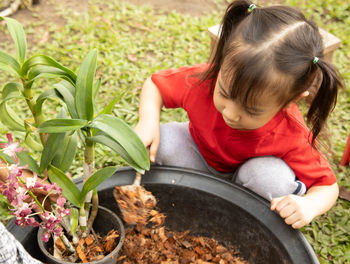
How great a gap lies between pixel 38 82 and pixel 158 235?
110 centimetres

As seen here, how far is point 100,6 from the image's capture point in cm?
265

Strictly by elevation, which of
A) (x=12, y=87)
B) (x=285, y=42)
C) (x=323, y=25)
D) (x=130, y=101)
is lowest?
(x=130, y=101)

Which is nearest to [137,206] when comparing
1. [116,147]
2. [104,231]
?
[104,231]

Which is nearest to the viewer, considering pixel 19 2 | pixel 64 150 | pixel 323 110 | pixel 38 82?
pixel 64 150

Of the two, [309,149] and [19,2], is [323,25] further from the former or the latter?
[19,2]

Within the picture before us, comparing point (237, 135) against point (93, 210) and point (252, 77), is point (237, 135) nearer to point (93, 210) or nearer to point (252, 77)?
point (252, 77)

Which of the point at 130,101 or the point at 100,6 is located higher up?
the point at 100,6

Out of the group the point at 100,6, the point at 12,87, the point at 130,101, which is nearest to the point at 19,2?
the point at 100,6

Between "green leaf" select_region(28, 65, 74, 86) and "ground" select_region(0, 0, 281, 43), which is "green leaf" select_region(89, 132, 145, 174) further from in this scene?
"ground" select_region(0, 0, 281, 43)

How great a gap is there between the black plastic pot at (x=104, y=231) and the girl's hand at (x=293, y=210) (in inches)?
16.7

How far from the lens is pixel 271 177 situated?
1.30 m

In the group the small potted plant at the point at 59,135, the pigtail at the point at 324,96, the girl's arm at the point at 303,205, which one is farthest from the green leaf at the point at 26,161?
the pigtail at the point at 324,96

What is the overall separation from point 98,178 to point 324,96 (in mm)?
659

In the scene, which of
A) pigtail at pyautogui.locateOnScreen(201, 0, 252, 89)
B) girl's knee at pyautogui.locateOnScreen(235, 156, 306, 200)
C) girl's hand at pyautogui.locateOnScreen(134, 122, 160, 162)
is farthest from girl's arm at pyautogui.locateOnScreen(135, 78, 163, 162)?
girl's knee at pyautogui.locateOnScreen(235, 156, 306, 200)
